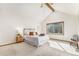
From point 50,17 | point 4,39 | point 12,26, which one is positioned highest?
point 50,17

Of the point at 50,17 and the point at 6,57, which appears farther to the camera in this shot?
A: the point at 50,17

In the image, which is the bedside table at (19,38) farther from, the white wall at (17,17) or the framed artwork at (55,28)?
the framed artwork at (55,28)

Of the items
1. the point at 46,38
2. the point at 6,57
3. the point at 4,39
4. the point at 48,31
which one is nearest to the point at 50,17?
the point at 48,31

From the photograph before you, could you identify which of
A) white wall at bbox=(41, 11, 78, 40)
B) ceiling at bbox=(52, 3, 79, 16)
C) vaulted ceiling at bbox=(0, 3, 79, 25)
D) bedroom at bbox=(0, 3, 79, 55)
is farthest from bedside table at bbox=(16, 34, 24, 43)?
ceiling at bbox=(52, 3, 79, 16)

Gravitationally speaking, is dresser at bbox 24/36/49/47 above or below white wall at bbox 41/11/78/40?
below

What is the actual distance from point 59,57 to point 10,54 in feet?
2.79

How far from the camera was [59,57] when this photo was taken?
175 centimetres

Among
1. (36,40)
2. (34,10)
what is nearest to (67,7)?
(34,10)

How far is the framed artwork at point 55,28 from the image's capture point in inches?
70.8

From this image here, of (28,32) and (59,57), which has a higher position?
(28,32)

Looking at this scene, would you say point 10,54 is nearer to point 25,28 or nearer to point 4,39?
point 4,39

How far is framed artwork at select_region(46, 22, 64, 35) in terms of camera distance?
1.80 metres

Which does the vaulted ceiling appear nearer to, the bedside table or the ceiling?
the ceiling

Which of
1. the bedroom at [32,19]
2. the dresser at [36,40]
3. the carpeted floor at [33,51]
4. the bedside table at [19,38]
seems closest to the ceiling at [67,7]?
the bedroom at [32,19]
